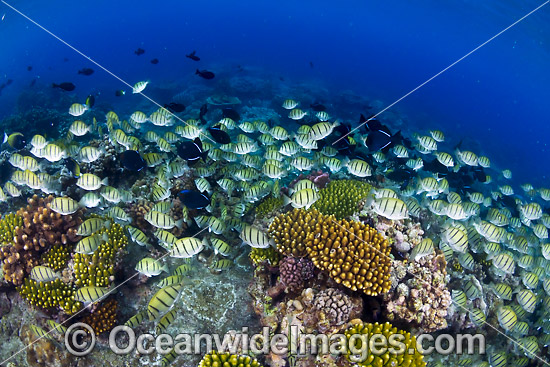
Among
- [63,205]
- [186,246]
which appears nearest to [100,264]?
[63,205]

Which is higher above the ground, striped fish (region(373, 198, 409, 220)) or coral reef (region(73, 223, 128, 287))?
striped fish (region(373, 198, 409, 220))

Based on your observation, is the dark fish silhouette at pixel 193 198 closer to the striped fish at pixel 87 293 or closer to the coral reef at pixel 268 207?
the coral reef at pixel 268 207

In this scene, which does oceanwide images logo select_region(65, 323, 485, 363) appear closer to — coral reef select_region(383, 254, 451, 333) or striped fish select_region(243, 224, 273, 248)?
coral reef select_region(383, 254, 451, 333)

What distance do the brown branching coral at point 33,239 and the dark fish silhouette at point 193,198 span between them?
188 centimetres

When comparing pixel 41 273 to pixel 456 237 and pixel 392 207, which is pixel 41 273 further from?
pixel 456 237

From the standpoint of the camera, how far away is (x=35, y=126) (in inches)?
692

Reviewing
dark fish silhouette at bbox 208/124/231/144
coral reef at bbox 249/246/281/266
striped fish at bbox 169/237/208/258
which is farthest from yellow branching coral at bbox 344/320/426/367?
dark fish silhouette at bbox 208/124/231/144

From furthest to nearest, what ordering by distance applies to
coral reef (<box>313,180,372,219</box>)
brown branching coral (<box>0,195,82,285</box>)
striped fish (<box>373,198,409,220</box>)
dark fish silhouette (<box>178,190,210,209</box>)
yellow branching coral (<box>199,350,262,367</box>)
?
1. coral reef (<box>313,180,372,219</box>)
2. dark fish silhouette (<box>178,190,210,209</box>)
3. brown branching coral (<box>0,195,82,285</box>)
4. striped fish (<box>373,198,409,220</box>)
5. yellow branching coral (<box>199,350,262,367</box>)

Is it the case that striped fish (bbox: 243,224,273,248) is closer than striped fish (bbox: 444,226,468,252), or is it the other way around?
striped fish (bbox: 243,224,273,248)

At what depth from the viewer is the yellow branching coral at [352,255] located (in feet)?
13.8
